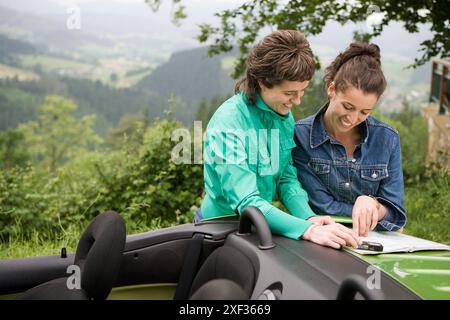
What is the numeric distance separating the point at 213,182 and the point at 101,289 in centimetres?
58

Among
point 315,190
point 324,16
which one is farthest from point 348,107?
point 324,16

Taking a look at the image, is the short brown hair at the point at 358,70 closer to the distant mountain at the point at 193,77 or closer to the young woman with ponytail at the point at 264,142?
the young woman with ponytail at the point at 264,142

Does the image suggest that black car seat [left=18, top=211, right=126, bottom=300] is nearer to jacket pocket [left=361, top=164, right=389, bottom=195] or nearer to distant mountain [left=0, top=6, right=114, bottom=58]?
jacket pocket [left=361, top=164, right=389, bottom=195]

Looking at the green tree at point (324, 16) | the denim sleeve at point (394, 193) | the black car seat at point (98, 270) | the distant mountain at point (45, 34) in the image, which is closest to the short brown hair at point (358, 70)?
the denim sleeve at point (394, 193)

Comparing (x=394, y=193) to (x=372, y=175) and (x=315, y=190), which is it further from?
(x=315, y=190)

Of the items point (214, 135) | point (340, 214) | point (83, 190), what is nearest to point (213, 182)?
point (214, 135)

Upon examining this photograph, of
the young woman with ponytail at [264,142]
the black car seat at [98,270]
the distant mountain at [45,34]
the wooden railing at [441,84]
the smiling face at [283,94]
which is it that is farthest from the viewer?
the distant mountain at [45,34]

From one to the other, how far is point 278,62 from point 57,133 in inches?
1994

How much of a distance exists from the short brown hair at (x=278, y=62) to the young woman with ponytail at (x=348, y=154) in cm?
16

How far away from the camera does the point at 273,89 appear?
2.06 meters

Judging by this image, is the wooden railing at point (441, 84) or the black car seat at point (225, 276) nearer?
the black car seat at point (225, 276)

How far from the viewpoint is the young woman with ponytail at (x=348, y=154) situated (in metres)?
2.10

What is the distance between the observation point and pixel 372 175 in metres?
2.18
